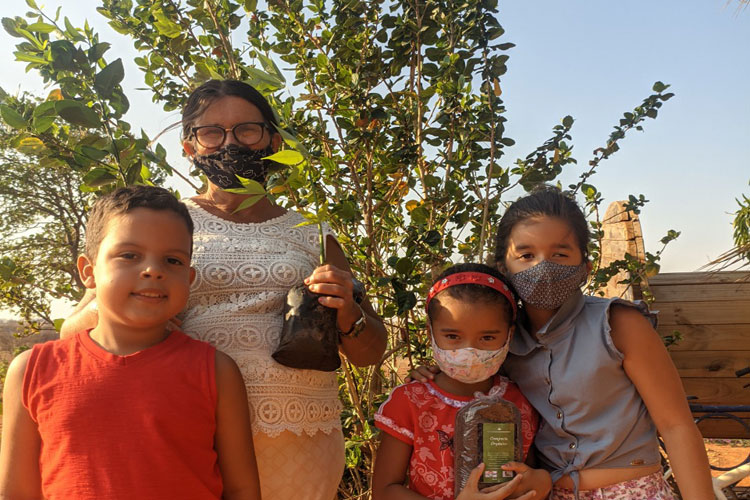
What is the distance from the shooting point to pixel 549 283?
1835 mm

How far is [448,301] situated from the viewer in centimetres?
191

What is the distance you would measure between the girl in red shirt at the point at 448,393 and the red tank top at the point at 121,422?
0.59m

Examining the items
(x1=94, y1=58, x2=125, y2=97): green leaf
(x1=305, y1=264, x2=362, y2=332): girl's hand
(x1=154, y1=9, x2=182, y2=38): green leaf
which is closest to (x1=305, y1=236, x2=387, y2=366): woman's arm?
(x1=305, y1=264, x2=362, y2=332): girl's hand

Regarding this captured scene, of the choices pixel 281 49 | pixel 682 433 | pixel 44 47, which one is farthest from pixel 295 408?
pixel 281 49

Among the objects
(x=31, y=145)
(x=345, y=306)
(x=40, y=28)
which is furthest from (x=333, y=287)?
(x=40, y=28)

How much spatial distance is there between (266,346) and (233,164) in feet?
1.87

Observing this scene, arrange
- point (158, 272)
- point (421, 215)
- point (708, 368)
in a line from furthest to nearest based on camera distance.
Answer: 1. point (708, 368)
2. point (421, 215)
3. point (158, 272)

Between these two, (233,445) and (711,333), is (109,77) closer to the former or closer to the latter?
(233,445)

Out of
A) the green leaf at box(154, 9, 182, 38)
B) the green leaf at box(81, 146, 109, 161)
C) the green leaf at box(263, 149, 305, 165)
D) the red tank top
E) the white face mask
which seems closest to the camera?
the red tank top

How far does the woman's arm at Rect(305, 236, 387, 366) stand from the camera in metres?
1.64

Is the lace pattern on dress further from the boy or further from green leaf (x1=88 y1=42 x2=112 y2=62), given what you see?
green leaf (x1=88 y1=42 x2=112 y2=62)

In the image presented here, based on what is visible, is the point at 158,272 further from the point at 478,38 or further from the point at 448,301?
the point at 478,38

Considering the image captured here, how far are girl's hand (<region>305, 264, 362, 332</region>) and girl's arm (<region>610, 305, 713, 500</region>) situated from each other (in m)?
0.81

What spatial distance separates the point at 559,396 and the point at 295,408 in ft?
2.58
